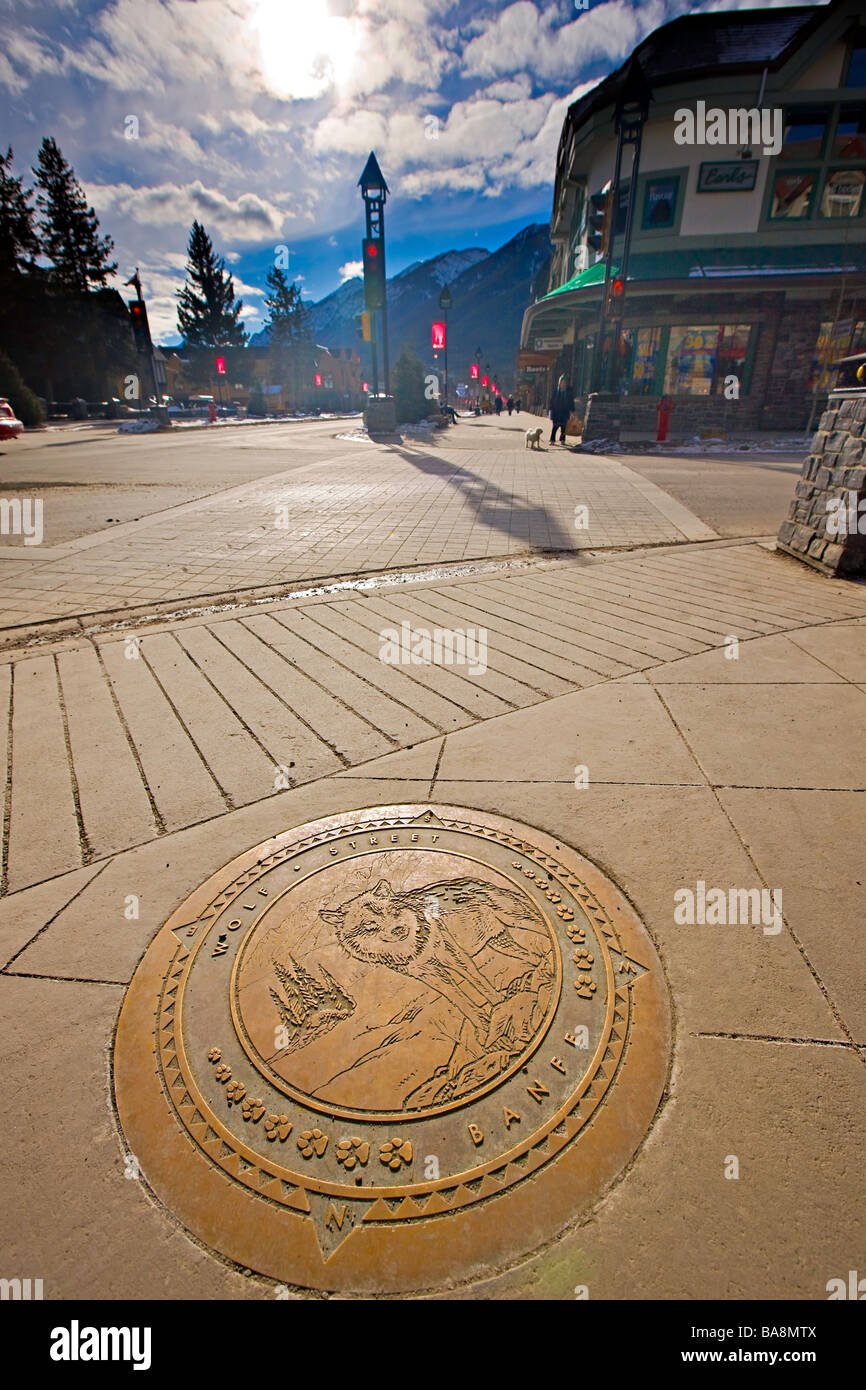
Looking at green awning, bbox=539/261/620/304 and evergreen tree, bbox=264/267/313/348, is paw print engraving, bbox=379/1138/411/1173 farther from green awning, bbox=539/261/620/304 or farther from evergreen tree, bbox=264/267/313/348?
evergreen tree, bbox=264/267/313/348

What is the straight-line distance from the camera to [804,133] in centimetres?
1984

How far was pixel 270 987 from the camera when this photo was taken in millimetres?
1829

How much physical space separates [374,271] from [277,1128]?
28.7 metres

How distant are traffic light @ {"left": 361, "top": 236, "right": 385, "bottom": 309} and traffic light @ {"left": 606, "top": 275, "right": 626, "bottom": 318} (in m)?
10.2

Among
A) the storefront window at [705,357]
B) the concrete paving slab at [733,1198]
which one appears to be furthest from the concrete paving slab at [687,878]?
the storefront window at [705,357]

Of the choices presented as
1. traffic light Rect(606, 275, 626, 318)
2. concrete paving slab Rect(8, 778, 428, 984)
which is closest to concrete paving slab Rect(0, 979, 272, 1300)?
concrete paving slab Rect(8, 778, 428, 984)

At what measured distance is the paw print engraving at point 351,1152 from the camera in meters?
1.42

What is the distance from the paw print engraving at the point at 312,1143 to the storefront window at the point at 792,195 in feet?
91.1

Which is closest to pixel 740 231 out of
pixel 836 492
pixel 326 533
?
pixel 836 492

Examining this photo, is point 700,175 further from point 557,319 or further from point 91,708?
point 91,708

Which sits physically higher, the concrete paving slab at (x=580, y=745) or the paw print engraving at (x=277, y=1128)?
the concrete paving slab at (x=580, y=745)

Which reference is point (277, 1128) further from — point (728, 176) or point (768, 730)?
point (728, 176)

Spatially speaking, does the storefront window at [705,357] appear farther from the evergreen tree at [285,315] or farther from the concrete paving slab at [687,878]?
the evergreen tree at [285,315]

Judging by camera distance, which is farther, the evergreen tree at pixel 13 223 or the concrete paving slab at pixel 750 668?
the evergreen tree at pixel 13 223
